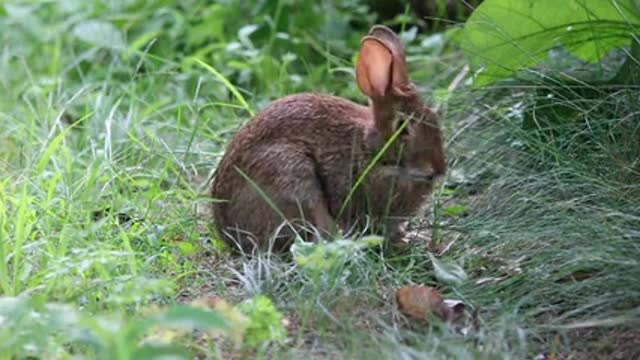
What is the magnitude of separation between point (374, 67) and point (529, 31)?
819mm

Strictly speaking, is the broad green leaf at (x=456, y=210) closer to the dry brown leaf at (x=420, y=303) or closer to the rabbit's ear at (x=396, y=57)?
the rabbit's ear at (x=396, y=57)

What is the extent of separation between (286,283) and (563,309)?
2.62ft

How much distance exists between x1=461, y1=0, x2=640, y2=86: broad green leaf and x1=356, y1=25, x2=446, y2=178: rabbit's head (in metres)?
0.57

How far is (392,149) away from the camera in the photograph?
15.1 ft

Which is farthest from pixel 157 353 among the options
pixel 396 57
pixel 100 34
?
pixel 100 34

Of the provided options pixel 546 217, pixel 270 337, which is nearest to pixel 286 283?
pixel 270 337

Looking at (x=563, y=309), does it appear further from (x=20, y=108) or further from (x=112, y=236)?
(x=20, y=108)

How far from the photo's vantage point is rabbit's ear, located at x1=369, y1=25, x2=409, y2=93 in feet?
15.2

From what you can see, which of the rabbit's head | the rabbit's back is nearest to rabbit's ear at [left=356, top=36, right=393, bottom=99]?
the rabbit's head

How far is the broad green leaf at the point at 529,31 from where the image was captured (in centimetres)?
509

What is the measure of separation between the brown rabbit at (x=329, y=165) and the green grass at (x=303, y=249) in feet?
0.49

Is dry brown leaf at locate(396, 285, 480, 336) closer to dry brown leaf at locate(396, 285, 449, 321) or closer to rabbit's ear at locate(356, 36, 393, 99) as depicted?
dry brown leaf at locate(396, 285, 449, 321)

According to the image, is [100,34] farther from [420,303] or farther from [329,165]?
[420,303]

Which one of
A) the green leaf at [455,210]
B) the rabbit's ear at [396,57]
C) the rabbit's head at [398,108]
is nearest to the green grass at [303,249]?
the green leaf at [455,210]
